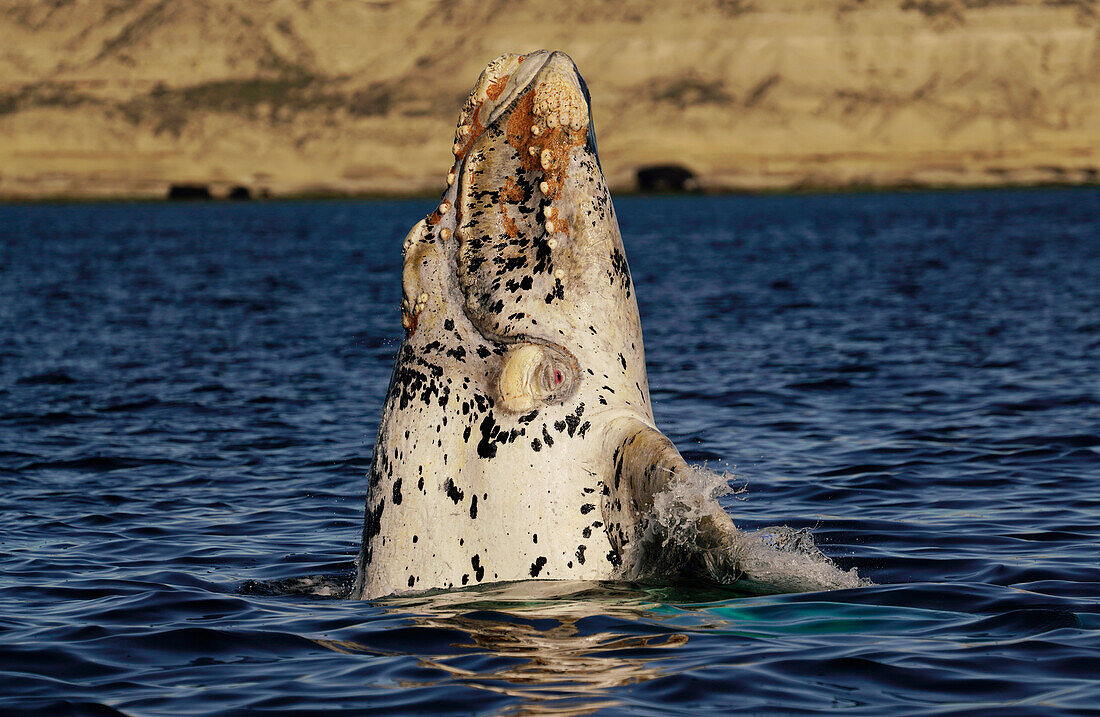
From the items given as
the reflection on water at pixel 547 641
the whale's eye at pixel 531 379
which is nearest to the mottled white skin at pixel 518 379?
the whale's eye at pixel 531 379

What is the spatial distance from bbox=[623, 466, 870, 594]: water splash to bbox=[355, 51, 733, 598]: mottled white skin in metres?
0.04

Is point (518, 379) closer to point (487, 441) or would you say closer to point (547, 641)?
point (487, 441)

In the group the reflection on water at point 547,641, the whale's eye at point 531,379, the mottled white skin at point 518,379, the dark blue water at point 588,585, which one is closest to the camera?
the reflection on water at point 547,641

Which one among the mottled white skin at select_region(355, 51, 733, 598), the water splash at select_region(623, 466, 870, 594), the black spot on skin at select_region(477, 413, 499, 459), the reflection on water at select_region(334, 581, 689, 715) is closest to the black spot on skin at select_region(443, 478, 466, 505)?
the mottled white skin at select_region(355, 51, 733, 598)

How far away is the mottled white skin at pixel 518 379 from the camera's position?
27.7 ft

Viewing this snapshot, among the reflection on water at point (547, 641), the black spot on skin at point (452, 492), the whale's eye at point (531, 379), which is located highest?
the whale's eye at point (531, 379)

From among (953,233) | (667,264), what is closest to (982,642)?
(667,264)

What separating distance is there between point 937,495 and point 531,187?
710cm

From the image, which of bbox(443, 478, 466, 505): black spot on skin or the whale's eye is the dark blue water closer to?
bbox(443, 478, 466, 505): black spot on skin

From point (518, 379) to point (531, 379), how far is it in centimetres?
8

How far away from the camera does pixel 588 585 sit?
842 centimetres

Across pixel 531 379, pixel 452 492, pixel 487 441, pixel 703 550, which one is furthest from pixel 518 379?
pixel 703 550

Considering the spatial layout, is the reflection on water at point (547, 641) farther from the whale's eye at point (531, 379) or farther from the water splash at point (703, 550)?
the whale's eye at point (531, 379)

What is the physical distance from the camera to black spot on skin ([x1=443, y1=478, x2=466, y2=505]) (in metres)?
8.66
